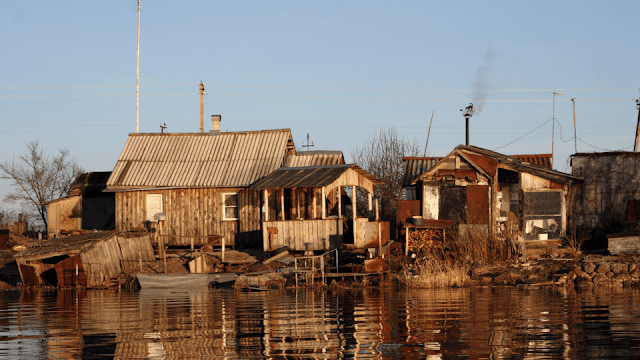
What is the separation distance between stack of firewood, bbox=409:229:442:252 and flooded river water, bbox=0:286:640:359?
23.1ft

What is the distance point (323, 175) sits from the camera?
95.2 feet

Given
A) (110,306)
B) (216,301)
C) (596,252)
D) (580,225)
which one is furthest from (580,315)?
(580,225)

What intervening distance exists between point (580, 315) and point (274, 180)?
17.4 metres

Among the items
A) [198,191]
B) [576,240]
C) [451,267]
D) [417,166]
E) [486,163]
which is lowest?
[451,267]

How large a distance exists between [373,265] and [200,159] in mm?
12662

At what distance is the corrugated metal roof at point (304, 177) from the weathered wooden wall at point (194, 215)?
7.80ft

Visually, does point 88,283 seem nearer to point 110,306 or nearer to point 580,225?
point 110,306

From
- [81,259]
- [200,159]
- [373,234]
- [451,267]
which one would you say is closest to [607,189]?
[451,267]

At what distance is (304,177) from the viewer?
29219mm

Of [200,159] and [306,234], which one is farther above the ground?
[200,159]

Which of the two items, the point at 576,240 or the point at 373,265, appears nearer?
the point at 373,265

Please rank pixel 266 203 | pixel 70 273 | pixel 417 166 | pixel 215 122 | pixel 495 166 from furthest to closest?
pixel 215 122 < pixel 417 166 < pixel 495 166 < pixel 266 203 < pixel 70 273

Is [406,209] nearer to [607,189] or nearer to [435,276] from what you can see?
[435,276]

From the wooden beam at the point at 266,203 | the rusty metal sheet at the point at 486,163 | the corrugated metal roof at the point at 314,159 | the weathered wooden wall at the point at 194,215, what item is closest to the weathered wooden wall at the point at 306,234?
the wooden beam at the point at 266,203
